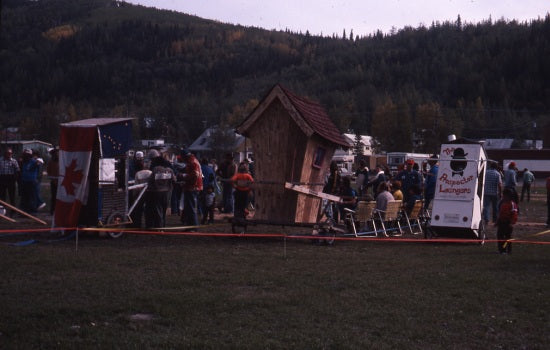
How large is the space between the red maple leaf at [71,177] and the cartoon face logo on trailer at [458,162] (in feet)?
26.1

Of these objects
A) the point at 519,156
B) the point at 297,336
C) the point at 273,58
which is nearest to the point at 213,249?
the point at 297,336

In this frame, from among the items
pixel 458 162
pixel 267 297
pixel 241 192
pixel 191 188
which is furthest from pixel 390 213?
pixel 267 297

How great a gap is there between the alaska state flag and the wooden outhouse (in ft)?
11.9

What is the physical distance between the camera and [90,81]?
522 ft

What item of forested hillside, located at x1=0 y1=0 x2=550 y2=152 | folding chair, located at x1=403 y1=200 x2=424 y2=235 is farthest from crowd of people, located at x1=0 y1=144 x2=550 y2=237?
forested hillside, located at x1=0 y1=0 x2=550 y2=152

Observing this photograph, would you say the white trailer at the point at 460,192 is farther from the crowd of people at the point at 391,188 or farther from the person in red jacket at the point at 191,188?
the person in red jacket at the point at 191,188

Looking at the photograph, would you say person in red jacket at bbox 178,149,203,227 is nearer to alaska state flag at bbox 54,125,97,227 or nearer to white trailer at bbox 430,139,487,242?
alaska state flag at bbox 54,125,97,227

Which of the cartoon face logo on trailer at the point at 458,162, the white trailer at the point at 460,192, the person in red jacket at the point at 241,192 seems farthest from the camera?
the person in red jacket at the point at 241,192

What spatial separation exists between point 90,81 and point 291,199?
15326cm

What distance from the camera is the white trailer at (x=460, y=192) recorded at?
14016 mm

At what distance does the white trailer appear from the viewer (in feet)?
46.0

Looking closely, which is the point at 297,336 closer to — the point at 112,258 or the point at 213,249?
the point at 112,258

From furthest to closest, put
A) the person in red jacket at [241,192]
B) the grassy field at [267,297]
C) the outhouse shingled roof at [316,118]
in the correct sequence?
the person in red jacket at [241,192], the outhouse shingled roof at [316,118], the grassy field at [267,297]

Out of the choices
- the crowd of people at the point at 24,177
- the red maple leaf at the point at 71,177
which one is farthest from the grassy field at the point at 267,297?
the crowd of people at the point at 24,177
